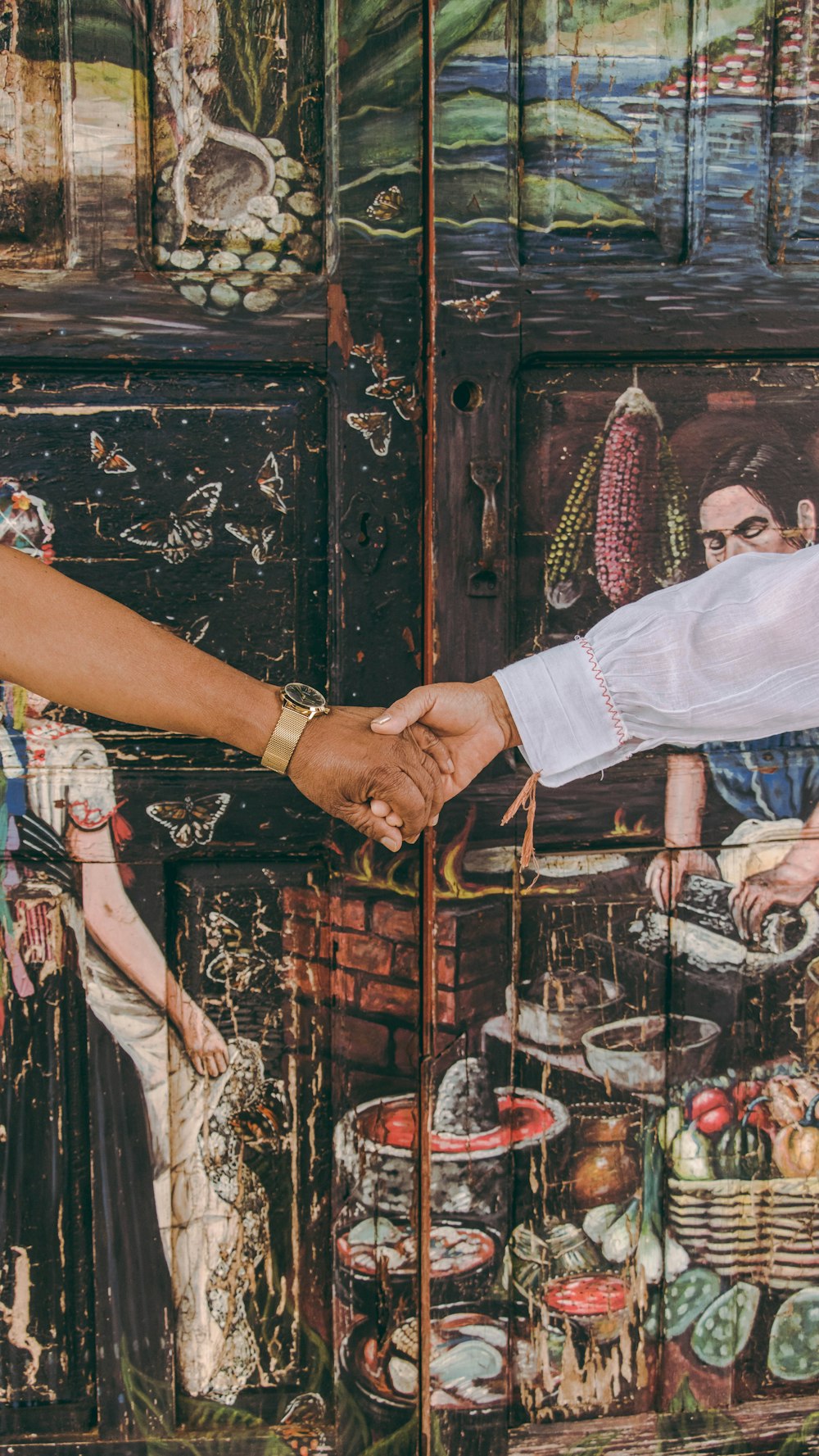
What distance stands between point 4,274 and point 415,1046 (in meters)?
1.47

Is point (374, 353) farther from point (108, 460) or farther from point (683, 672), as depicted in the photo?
point (683, 672)

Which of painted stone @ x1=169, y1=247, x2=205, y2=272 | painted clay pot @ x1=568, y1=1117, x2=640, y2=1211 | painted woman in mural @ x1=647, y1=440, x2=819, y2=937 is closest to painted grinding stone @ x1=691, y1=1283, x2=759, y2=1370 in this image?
painted clay pot @ x1=568, y1=1117, x2=640, y2=1211

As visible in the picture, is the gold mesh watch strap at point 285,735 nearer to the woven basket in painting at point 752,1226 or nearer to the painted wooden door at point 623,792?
the painted wooden door at point 623,792

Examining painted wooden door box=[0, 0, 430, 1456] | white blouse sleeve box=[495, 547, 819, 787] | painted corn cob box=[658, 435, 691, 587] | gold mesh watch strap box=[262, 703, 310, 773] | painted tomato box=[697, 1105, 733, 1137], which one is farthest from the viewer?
painted tomato box=[697, 1105, 733, 1137]

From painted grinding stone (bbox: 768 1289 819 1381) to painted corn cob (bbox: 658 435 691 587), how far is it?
53.6 inches

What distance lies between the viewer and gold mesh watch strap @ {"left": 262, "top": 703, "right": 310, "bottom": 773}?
1.50 m

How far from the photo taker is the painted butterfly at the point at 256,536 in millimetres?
1677

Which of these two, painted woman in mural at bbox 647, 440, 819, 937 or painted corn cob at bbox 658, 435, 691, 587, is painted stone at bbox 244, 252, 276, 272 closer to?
painted corn cob at bbox 658, 435, 691, 587

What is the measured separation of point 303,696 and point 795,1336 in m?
1.52

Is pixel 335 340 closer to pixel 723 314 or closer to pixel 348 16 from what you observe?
pixel 348 16

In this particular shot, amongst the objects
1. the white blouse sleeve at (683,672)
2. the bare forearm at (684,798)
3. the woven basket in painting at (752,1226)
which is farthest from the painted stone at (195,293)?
the woven basket in painting at (752,1226)

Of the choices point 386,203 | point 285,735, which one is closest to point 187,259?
point 386,203

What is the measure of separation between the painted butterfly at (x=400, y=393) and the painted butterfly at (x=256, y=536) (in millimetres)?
281

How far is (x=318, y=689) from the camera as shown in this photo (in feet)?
5.65
